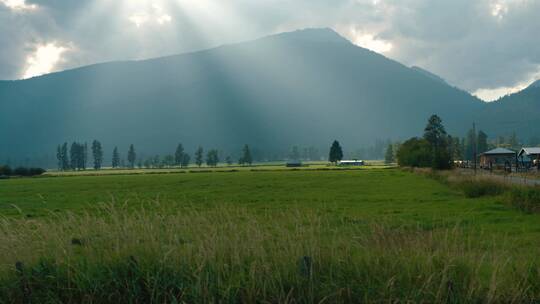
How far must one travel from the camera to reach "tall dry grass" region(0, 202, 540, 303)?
19.7 feet

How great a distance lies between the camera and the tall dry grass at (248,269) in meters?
6.02

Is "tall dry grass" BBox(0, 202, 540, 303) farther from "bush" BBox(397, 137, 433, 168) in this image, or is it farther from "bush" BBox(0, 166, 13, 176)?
"bush" BBox(0, 166, 13, 176)

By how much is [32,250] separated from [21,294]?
4.11 feet

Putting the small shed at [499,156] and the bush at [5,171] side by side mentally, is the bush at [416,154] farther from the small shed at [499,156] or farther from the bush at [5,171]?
the bush at [5,171]

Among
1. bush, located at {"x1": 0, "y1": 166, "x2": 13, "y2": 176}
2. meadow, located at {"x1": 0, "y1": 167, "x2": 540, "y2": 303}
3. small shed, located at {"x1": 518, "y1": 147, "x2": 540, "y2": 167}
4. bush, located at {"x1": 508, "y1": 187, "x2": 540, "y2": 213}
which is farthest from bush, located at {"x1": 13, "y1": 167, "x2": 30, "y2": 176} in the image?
meadow, located at {"x1": 0, "y1": 167, "x2": 540, "y2": 303}

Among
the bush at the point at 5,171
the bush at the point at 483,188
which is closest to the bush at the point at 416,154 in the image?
the bush at the point at 483,188

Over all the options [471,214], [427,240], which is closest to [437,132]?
[471,214]

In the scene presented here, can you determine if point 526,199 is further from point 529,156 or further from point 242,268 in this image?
point 529,156

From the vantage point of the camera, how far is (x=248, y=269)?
6.72 meters

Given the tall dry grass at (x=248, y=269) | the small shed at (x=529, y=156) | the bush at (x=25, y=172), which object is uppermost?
the small shed at (x=529, y=156)

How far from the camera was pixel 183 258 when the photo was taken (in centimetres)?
690

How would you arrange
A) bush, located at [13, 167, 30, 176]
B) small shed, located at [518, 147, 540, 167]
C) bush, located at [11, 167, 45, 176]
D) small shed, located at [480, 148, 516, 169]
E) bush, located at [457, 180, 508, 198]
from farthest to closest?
bush, located at [11, 167, 45, 176]
bush, located at [13, 167, 30, 176]
small shed, located at [480, 148, 516, 169]
small shed, located at [518, 147, 540, 167]
bush, located at [457, 180, 508, 198]

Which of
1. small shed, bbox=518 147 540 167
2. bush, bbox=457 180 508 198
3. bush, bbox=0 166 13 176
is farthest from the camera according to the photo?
bush, bbox=0 166 13 176

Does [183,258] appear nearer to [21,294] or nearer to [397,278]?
[21,294]
